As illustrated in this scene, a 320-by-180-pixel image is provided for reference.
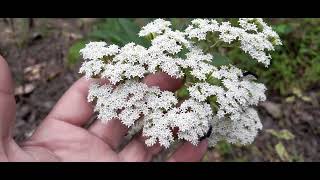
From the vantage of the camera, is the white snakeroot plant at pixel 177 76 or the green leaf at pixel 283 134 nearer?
the white snakeroot plant at pixel 177 76

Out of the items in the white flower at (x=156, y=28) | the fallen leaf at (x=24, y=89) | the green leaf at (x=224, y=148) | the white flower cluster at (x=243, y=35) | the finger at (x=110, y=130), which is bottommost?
the fallen leaf at (x=24, y=89)

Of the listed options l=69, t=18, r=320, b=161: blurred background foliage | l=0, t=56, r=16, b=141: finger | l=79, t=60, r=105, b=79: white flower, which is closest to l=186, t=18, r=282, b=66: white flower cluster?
l=79, t=60, r=105, b=79: white flower

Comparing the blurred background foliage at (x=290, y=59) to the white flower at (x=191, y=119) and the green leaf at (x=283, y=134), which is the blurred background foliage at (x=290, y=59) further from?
the white flower at (x=191, y=119)

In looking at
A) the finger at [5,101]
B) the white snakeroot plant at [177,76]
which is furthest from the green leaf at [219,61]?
the finger at [5,101]

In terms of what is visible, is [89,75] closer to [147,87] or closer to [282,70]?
[147,87]

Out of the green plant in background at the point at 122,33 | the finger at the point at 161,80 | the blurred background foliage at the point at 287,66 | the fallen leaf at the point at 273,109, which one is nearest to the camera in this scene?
Result: the finger at the point at 161,80

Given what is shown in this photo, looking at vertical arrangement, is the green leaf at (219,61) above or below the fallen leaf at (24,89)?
above
